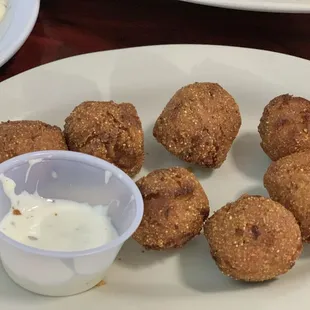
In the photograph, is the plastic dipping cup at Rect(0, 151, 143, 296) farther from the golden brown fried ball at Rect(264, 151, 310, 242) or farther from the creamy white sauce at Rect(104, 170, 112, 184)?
the golden brown fried ball at Rect(264, 151, 310, 242)

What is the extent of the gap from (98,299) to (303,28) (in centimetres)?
101

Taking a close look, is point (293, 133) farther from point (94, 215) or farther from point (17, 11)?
point (17, 11)

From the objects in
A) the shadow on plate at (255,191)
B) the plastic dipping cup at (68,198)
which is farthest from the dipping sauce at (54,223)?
the shadow on plate at (255,191)

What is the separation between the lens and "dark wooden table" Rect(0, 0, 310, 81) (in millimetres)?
1730

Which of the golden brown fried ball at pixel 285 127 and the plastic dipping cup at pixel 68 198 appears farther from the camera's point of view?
the golden brown fried ball at pixel 285 127

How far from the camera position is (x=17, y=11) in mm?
1623

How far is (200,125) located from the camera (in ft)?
4.36

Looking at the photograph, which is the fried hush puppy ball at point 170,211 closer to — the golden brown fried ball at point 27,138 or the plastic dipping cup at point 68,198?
the plastic dipping cup at point 68,198

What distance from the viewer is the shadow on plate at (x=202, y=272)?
1.18m

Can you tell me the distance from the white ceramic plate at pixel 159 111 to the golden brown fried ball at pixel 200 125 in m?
0.08

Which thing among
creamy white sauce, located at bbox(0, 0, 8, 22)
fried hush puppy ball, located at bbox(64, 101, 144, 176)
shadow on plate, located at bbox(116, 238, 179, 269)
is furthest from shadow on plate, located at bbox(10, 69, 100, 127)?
shadow on plate, located at bbox(116, 238, 179, 269)

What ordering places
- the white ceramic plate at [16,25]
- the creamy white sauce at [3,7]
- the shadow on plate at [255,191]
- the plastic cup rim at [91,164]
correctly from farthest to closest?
the creamy white sauce at [3,7] < the white ceramic plate at [16,25] < the shadow on plate at [255,191] < the plastic cup rim at [91,164]

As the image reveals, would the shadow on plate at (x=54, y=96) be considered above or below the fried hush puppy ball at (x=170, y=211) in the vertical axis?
below

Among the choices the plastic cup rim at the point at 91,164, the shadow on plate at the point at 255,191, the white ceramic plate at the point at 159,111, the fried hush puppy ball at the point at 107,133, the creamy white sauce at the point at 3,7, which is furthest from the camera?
the creamy white sauce at the point at 3,7
